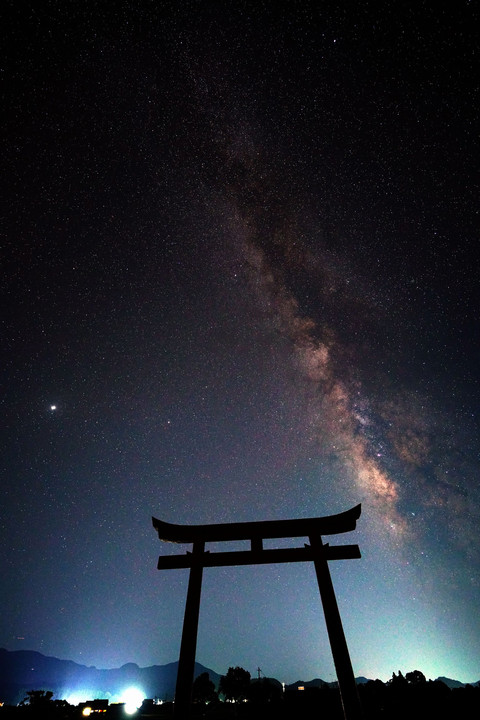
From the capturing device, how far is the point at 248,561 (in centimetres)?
758

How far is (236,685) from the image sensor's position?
5784 cm

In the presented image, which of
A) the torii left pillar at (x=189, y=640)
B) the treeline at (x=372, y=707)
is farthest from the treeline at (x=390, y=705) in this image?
the torii left pillar at (x=189, y=640)

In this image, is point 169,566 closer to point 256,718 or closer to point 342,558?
point 342,558

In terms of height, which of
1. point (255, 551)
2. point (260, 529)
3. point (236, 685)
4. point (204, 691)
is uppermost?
point (236, 685)

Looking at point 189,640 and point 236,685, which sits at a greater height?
point 236,685

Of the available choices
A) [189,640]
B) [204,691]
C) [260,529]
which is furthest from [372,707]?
[204,691]

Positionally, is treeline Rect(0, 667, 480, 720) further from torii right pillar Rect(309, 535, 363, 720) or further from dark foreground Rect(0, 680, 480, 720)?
torii right pillar Rect(309, 535, 363, 720)

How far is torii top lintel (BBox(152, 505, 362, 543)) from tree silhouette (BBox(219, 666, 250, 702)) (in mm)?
66570

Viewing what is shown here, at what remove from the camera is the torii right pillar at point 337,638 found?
5.65 meters

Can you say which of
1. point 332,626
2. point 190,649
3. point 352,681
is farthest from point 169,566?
point 352,681

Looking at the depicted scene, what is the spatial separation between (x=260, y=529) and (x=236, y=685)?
7097 cm

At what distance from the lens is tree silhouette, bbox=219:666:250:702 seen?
56.5 m

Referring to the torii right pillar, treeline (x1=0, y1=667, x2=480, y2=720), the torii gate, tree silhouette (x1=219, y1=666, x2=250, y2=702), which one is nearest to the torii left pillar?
the torii gate

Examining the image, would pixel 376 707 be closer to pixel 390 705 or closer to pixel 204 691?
pixel 390 705
